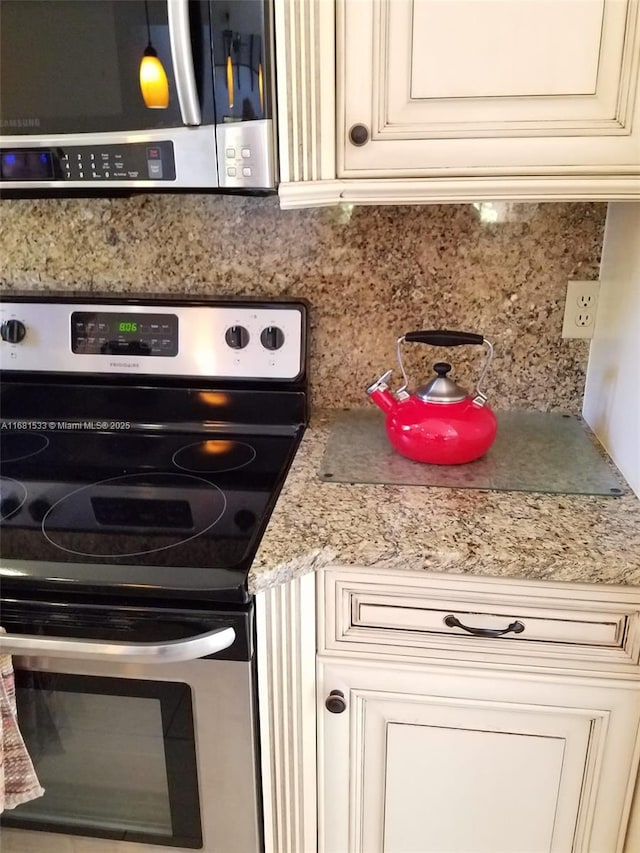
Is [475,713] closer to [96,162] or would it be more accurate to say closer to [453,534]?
[453,534]

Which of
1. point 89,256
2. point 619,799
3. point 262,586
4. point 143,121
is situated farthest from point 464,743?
point 89,256

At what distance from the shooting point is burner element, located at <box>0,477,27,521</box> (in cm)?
109

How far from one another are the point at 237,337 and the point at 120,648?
64 cm

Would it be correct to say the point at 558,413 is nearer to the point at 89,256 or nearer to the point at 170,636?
the point at 170,636

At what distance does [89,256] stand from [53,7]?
0.54 meters

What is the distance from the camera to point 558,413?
142cm

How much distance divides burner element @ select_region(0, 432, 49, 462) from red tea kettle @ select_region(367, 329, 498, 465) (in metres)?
0.67

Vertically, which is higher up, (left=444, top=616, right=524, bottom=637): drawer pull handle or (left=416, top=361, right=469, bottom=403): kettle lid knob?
(left=416, top=361, right=469, bottom=403): kettle lid knob

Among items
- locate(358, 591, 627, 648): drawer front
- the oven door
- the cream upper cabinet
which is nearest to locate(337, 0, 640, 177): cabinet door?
the cream upper cabinet

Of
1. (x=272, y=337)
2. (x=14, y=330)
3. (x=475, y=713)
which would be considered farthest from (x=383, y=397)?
(x=14, y=330)

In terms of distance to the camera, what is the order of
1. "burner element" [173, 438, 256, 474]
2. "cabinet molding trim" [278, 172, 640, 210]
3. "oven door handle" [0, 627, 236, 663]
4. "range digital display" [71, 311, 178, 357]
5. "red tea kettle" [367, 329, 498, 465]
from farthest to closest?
"range digital display" [71, 311, 178, 357], "burner element" [173, 438, 256, 474], "red tea kettle" [367, 329, 498, 465], "cabinet molding trim" [278, 172, 640, 210], "oven door handle" [0, 627, 236, 663]

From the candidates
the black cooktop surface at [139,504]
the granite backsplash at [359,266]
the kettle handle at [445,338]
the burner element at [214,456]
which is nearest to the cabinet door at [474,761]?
the black cooktop surface at [139,504]

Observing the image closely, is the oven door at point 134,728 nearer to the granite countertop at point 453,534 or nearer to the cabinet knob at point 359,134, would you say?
the granite countertop at point 453,534

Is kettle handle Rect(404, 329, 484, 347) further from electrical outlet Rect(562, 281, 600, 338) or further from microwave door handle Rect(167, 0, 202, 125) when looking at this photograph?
microwave door handle Rect(167, 0, 202, 125)
